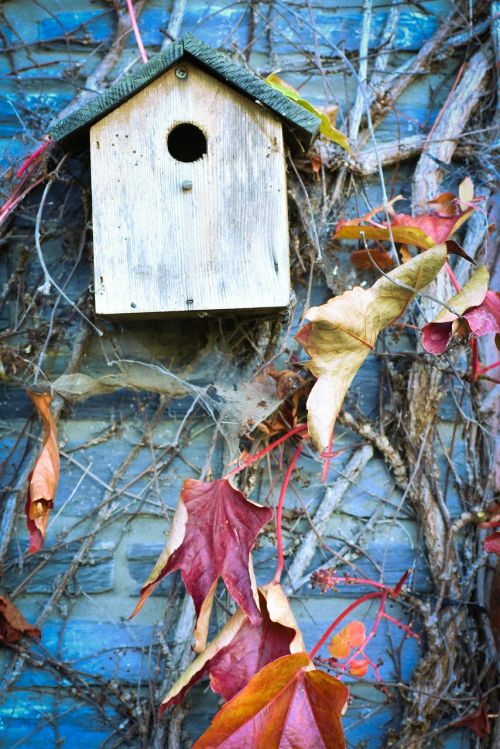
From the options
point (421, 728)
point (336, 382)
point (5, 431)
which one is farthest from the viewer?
point (5, 431)

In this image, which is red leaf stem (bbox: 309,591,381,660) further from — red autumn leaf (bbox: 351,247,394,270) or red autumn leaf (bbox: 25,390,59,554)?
red autumn leaf (bbox: 351,247,394,270)

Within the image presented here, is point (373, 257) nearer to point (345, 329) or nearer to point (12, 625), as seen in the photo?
point (345, 329)

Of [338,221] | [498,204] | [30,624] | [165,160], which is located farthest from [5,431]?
[498,204]

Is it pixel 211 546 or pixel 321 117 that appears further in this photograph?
pixel 321 117

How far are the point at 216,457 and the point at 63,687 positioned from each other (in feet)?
2.23

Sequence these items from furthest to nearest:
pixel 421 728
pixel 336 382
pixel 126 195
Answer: pixel 421 728
pixel 126 195
pixel 336 382

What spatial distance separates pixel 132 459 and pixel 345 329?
755 millimetres

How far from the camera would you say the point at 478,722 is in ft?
5.95

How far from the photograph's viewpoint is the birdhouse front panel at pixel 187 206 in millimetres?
1562

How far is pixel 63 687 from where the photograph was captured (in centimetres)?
184

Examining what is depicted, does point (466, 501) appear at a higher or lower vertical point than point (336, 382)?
lower

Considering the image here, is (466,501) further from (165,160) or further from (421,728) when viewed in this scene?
(165,160)

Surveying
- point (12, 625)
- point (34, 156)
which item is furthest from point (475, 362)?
point (12, 625)

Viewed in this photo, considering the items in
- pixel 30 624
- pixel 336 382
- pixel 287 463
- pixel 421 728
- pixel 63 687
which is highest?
pixel 336 382
